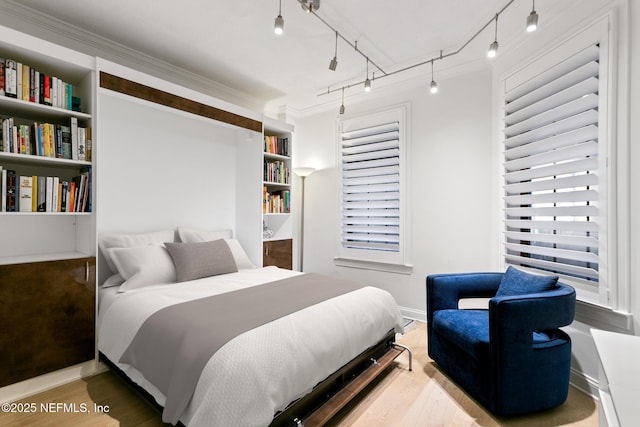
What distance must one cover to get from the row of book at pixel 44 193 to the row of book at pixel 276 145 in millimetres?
1906

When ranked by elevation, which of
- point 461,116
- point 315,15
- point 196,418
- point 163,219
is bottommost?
point 196,418

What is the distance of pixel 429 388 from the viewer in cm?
218

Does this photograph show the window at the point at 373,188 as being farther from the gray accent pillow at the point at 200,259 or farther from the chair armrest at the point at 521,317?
the chair armrest at the point at 521,317

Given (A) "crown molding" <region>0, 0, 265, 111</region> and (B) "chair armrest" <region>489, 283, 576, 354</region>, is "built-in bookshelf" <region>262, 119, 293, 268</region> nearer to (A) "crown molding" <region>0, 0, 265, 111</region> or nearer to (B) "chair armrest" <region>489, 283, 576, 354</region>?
(A) "crown molding" <region>0, 0, 265, 111</region>

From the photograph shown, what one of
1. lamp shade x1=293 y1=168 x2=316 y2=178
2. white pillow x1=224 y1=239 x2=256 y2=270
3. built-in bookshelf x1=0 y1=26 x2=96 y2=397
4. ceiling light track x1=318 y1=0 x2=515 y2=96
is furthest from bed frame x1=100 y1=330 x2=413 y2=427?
ceiling light track x1=318 y1=0 x2=515 y2=96

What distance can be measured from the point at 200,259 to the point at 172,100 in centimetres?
146

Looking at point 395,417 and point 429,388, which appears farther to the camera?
point 429,388

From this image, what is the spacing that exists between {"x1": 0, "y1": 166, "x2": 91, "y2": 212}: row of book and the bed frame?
1133mm

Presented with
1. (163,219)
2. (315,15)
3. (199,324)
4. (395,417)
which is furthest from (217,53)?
(395,417)

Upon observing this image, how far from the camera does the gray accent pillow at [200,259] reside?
2.65 meters

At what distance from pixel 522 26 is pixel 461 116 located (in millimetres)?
896

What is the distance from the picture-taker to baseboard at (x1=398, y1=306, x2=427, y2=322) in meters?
3.50

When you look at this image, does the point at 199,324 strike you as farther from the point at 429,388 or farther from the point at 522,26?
the point at 522,26

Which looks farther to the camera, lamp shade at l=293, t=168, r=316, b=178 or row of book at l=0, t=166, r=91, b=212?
lamp shade at l=293, t=168, r=316, b=178
